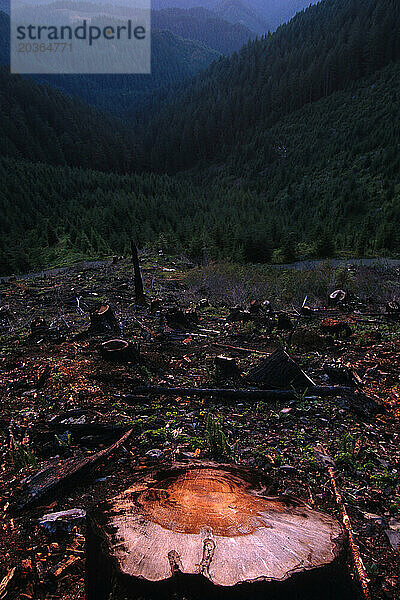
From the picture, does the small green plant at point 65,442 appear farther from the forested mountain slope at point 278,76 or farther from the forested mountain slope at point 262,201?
the forested mountain slope at point 278,76

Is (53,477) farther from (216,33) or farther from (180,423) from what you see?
(216,33)

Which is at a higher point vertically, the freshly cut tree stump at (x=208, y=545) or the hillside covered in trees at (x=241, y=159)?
the hillside covered in trees at (x=241, y=159)

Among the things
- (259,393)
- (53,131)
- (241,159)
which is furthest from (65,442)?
(53,131)

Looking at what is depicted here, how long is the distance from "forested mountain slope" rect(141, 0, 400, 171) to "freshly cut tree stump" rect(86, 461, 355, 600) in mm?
79309

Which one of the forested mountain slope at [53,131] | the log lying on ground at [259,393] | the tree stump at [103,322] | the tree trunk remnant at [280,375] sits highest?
the forested mountain slope at [53,131]

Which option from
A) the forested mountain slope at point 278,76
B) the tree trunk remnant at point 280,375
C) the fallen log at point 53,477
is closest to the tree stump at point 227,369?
the tree trunk remnant at point 280,375

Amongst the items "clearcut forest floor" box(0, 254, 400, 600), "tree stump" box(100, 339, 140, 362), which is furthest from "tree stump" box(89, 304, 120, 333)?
"tree stump" box(100, 339, 140, 362)

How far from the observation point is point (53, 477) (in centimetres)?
211

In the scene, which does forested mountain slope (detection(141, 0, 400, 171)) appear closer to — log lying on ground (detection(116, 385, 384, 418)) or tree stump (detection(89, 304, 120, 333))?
tree stump (detection(89, 304, 120, 333))

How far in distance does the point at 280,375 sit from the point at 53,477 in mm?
2623

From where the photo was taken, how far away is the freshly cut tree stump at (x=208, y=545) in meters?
1.10

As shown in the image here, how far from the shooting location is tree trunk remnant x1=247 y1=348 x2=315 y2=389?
3.83m

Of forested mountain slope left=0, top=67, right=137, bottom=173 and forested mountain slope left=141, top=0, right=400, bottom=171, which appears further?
forested mountain slope left=0, top=67, right=137, bottom=173

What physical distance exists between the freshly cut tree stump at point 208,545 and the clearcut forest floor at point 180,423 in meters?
0.30
